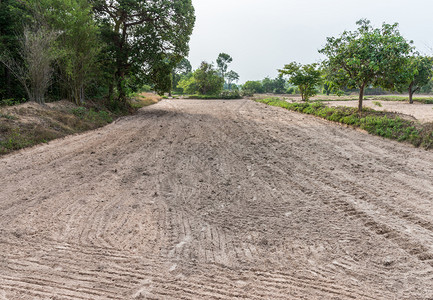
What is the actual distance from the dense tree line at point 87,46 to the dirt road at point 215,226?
620cm

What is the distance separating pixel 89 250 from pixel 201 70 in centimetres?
4814

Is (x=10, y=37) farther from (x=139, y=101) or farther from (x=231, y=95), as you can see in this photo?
(x=231, y=95)

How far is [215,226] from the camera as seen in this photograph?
12.4ft

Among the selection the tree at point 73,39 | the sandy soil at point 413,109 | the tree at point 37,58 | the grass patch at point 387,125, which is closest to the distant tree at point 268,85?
the sandy soil at point 413,109

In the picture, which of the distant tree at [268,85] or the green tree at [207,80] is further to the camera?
the distant tree at [268,85]

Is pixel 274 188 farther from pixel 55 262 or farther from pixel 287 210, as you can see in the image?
pixel 55 262

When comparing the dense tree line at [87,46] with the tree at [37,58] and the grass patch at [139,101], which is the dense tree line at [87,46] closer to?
the tree at [37,58]

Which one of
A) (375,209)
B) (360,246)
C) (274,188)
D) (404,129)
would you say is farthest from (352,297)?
(404,129)

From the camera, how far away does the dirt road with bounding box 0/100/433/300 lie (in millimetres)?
2656

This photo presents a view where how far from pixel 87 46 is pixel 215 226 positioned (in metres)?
12.6

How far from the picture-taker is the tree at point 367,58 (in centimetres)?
1172

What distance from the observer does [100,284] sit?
2.63 meters

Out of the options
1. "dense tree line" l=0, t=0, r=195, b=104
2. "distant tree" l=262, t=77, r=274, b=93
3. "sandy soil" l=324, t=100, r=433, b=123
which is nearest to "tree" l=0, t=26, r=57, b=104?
"dense tree line" l=0, t=0, r=195, b=104

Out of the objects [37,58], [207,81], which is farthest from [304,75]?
[207,81]
